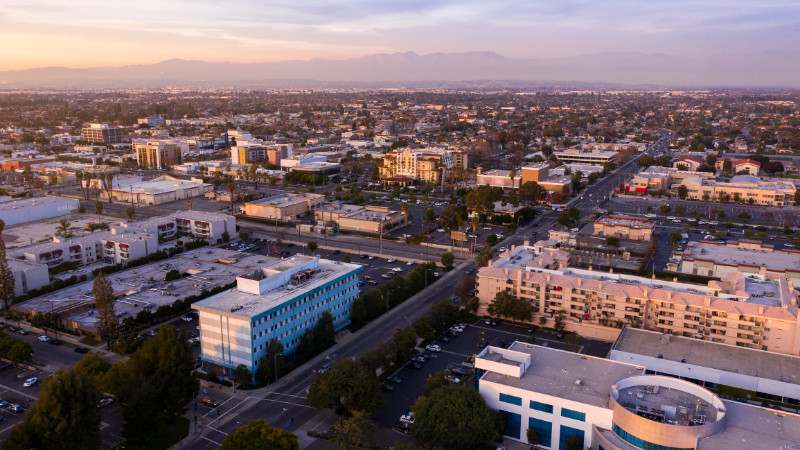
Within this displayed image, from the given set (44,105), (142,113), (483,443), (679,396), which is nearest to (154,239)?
(483,443)

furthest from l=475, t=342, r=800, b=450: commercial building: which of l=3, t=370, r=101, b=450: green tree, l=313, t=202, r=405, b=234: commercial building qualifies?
l=313, t=202, r=405, b=234: commercial building

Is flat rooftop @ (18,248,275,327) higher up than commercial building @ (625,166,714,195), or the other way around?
commercial building @ (625,166,714,195)

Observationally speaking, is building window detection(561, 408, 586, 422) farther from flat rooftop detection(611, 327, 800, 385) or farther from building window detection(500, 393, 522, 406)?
flat rooftop detection(611, 327, 800, 385)

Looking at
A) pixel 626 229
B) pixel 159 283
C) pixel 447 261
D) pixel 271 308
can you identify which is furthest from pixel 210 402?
pixel 626 229

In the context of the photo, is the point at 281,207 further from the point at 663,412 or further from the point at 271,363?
the point at 663,412

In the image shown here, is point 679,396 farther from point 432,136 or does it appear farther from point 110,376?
point 432,136

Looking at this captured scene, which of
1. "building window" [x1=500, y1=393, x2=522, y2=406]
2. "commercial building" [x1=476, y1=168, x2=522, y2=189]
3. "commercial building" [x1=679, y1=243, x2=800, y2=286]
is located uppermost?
"commercial building" [x1=476, y1=168, x2=522, y2=189]

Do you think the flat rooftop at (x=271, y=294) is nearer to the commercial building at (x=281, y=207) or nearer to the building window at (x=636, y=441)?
the building window at (x=636, y=441)
